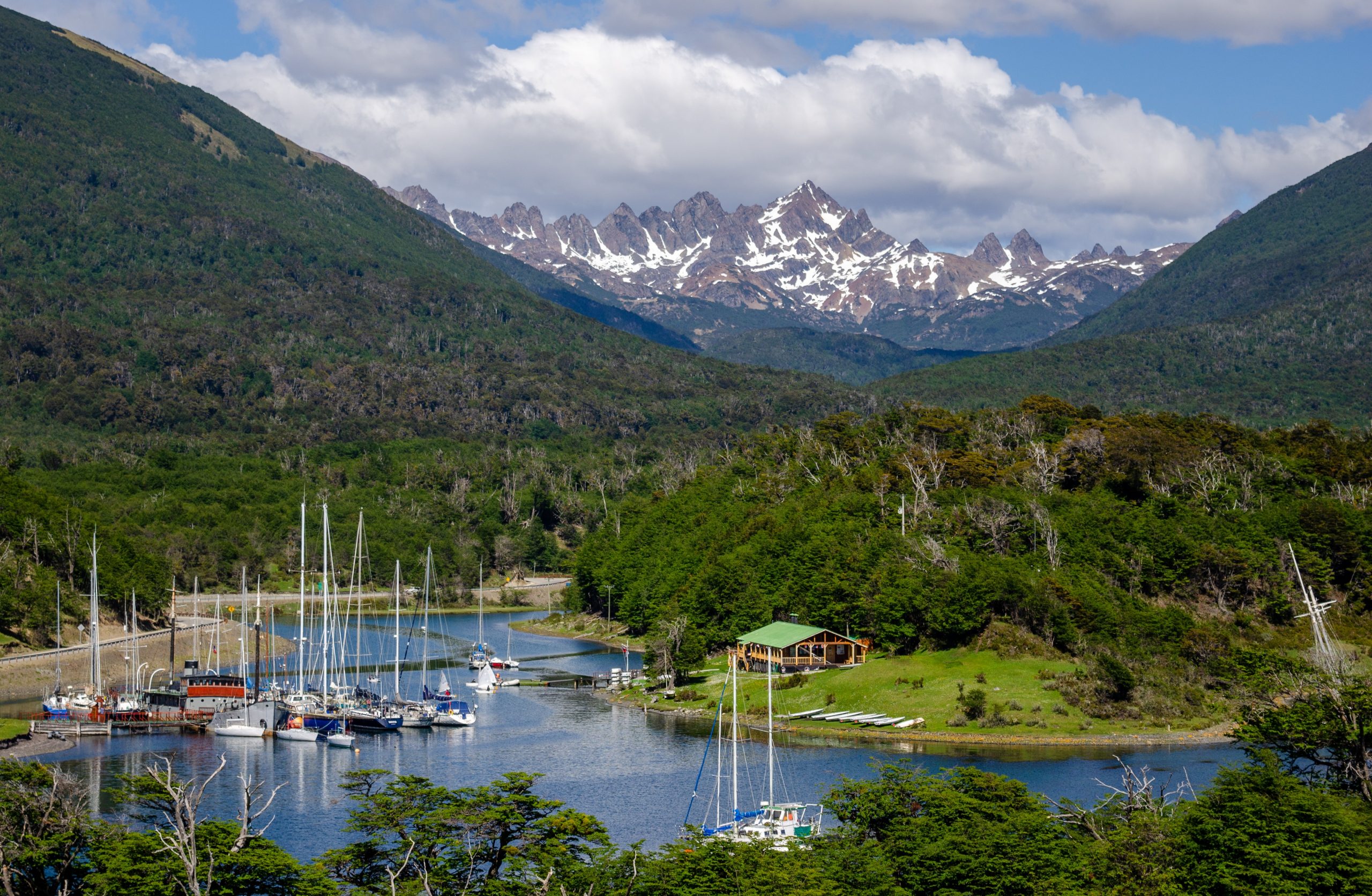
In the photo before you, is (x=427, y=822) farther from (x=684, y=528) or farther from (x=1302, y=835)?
(x=684, y=528)

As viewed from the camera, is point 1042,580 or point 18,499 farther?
point 18,499

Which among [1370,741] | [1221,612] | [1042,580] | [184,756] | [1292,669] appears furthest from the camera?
[1221,612]

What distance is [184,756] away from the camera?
275 ft

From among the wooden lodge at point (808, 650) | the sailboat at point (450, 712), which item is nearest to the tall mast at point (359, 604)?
the sailboat at point (450, 712)

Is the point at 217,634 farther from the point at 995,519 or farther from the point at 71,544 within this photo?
the point at 995,519

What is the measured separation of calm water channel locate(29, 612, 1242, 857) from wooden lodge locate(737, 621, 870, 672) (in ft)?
40.4

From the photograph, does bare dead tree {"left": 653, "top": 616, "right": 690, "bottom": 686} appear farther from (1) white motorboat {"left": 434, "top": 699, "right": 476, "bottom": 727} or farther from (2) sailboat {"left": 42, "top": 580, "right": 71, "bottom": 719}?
(2) sailboat {"left": 42, "top": 580, "right": 71, "bottom": 719}

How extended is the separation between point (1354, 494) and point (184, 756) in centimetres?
10784

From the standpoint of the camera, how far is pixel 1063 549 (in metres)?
116

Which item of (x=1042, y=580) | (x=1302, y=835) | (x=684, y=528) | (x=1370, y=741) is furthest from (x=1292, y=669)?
(x=684, y=528)

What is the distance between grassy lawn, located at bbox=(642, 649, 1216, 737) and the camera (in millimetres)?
87688

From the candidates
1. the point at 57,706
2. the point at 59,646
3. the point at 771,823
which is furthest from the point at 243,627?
the point at 771,823

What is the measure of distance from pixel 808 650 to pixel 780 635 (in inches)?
112

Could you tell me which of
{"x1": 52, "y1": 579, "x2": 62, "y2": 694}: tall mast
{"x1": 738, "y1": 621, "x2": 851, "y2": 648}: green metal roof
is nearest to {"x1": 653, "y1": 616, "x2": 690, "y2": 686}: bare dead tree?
{"x1": 738, "y1": 621, "x2": 851, "y2": 648}: green metal roof
